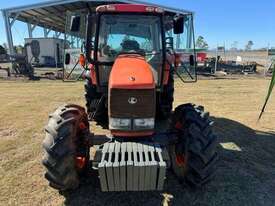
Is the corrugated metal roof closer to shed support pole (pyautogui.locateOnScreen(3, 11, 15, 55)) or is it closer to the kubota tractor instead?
shed support pole (pyautogui.locateOnScreen(3, 11, 15, 55))

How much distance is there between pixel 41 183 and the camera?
4.53 m

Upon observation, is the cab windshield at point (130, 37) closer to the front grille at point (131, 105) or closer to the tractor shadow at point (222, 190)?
the front grille at point (131, 105)

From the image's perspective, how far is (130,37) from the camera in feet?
17.8

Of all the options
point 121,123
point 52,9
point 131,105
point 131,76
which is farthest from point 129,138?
point 52,9

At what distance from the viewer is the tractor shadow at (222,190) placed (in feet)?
13.2

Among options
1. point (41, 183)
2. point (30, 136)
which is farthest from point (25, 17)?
point (41, 183)

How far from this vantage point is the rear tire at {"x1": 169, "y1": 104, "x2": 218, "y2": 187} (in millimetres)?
3863

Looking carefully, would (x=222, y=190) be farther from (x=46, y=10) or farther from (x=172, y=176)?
(x=46, y=10)

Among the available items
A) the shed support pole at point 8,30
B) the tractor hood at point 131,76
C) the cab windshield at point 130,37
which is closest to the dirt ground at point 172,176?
the tractor hood at point 131,76

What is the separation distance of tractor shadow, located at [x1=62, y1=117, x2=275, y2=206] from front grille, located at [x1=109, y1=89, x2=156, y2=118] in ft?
3.52

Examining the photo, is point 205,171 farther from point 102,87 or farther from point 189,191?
point 102,87

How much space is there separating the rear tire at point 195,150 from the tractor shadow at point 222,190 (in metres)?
0.22

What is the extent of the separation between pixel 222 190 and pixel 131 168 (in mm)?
1610

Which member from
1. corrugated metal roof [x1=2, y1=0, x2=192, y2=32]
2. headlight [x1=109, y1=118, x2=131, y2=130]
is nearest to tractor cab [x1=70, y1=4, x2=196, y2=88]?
headlight [x1=109, y1=118, x2=131, y2=130]
